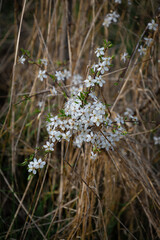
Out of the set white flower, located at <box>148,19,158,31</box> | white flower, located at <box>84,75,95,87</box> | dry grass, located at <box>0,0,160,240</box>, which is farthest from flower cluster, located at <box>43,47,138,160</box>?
white flower, located at <box>148,19,158,31</box>

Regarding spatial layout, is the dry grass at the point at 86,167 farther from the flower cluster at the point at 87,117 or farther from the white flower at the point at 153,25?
the flower cluster at the point at 87,117

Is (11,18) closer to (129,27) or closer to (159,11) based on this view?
(129,27)

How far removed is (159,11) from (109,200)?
167 cm

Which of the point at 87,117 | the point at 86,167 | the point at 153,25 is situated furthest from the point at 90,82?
the point at 153,25

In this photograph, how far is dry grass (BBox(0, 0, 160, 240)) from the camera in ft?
5.08

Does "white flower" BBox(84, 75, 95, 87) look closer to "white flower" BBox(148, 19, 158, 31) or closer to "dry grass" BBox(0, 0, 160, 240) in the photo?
"dry grass" BBox(0, 0, 160, 240)

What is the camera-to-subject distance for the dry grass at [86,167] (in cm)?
155

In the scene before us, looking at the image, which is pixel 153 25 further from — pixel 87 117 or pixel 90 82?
pixel 87 117

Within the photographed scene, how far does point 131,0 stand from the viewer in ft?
6.28

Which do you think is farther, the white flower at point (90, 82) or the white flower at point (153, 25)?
the white flower at point (153, 25)

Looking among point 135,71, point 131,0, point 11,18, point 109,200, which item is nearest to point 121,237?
point 109,200

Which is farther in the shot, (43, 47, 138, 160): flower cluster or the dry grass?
the dry grass

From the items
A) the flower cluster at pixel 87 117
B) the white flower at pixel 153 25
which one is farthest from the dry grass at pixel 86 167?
the flower cluster at pixel 87 117

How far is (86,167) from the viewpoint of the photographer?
1.53 meters
